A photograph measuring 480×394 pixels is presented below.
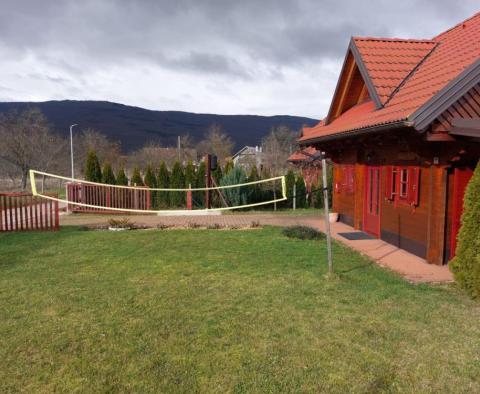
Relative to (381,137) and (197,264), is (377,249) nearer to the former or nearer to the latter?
(381,137)

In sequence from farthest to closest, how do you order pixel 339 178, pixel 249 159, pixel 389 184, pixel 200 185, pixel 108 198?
pixel 249 159 → pixel 200 185 → pixel 108 198 → pixel 339 178 → pixel 389 184

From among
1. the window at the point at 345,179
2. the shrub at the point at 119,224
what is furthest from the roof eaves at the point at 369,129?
the shrub at the point at 119,224

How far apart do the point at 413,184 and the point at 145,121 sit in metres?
124

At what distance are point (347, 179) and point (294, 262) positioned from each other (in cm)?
538

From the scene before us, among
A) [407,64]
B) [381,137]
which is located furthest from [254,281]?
[407,64]

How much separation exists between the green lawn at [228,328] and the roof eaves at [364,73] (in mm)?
3572

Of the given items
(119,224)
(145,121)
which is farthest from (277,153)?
(145,121)

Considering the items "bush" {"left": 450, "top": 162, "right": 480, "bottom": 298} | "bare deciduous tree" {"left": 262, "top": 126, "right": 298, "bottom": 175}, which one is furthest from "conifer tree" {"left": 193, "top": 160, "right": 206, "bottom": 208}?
"bare deciduous tree" {"left": 262, "top": 126, "right": 298, "bottom": 175}

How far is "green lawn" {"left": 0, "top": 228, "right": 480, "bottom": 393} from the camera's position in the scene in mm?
3105

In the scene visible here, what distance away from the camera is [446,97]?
5.88 meters

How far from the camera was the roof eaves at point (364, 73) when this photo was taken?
8.34 m

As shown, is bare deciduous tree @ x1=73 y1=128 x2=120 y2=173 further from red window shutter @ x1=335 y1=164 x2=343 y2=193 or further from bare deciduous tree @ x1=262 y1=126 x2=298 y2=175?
red window shutter @ x1=335 y1=164 x2=343 y2=193

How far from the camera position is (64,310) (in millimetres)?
4555

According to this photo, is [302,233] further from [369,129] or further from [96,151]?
[96,151]
